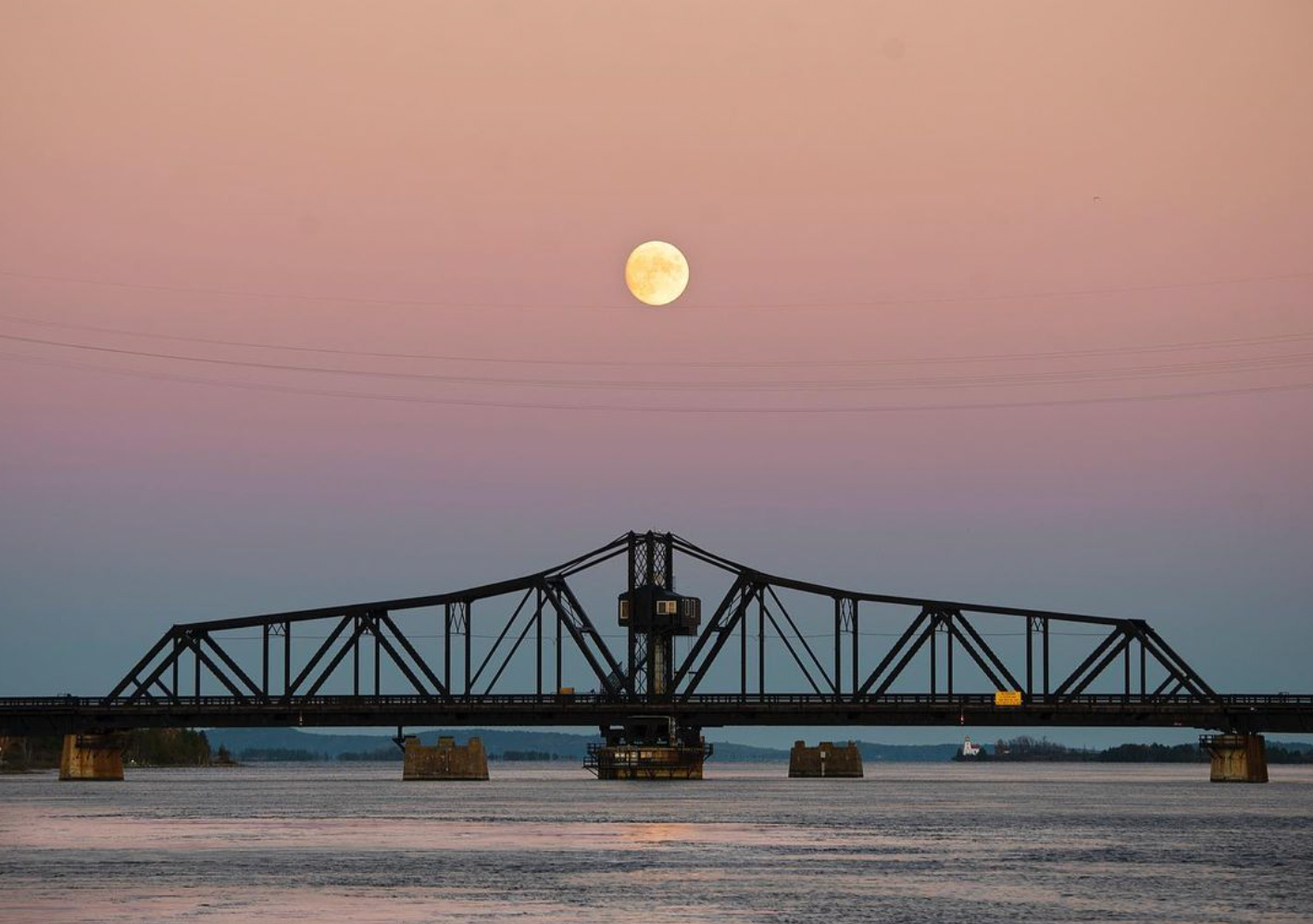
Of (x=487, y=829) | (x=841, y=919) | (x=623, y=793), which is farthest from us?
(x=623, y=793)

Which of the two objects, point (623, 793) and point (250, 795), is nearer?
point (623, 793)

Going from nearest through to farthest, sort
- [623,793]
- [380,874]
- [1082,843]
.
→ 1. [380,874]
2. [1082,843]
3. [623,793]

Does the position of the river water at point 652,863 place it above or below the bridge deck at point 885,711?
below

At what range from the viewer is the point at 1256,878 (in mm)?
82938

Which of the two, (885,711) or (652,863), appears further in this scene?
(885,711)

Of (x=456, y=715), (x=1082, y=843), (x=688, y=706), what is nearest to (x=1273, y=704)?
(x=688, y=706)

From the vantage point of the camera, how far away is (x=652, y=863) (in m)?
89.1

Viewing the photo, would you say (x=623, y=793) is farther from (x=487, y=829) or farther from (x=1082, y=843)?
(x=1082, y=843)

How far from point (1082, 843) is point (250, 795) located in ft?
348

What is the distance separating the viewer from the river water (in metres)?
68.7

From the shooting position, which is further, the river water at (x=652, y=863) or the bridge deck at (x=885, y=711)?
the bridge deck at (x=885, y=711)

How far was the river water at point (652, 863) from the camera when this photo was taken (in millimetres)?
68688

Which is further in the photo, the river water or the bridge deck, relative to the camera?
the bridge deck

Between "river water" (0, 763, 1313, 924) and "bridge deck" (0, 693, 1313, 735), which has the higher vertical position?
"bridge deck" (0, 693, 1313, 735)
